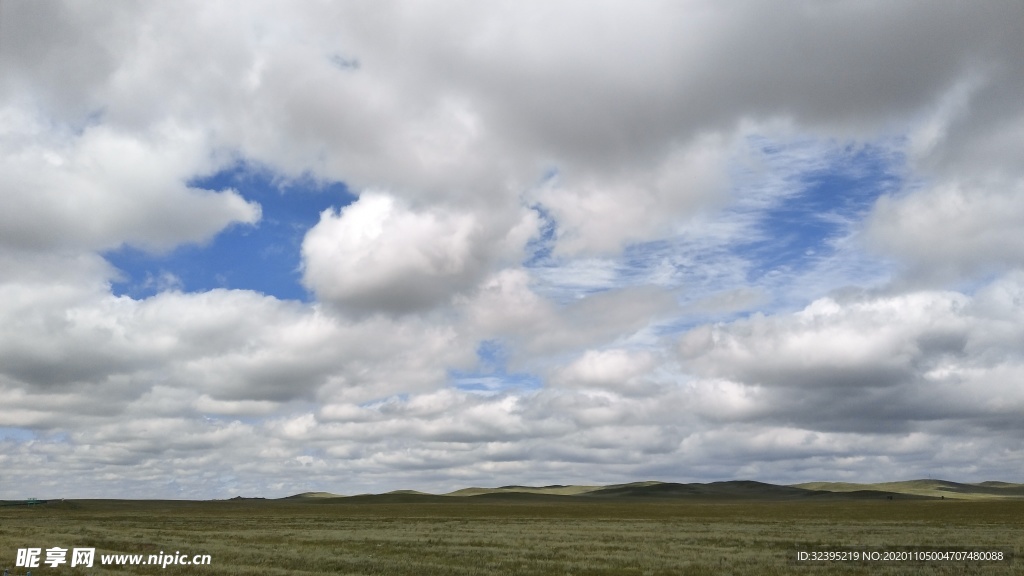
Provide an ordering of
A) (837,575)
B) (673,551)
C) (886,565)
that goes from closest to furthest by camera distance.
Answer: (837,575) → (886,565) → (673,551)

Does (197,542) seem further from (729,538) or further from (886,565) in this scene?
(886,565)

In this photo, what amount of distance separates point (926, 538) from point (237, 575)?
52821 millimetres

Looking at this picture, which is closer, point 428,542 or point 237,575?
point 237,575

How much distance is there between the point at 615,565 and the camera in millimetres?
40875

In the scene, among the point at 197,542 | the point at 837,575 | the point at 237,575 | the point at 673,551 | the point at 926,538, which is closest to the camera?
the point at 237,575

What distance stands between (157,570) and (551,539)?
105 feet

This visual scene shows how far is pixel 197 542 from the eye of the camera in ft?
176

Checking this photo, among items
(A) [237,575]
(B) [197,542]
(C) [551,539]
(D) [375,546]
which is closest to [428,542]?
(D) [375,546]

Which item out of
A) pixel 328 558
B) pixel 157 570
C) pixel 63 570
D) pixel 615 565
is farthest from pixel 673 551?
pixel 63 570

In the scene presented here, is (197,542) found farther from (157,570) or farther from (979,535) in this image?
(979,535)

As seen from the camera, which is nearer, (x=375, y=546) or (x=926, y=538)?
(x=375, y=546)

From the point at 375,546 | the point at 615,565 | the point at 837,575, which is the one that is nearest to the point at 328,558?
the point at 375,546

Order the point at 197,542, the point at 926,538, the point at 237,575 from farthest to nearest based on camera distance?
1. the point at 926,538
2. the point at 197,542
3. the point at 237,575

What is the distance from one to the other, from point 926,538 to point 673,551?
24.4 metres
